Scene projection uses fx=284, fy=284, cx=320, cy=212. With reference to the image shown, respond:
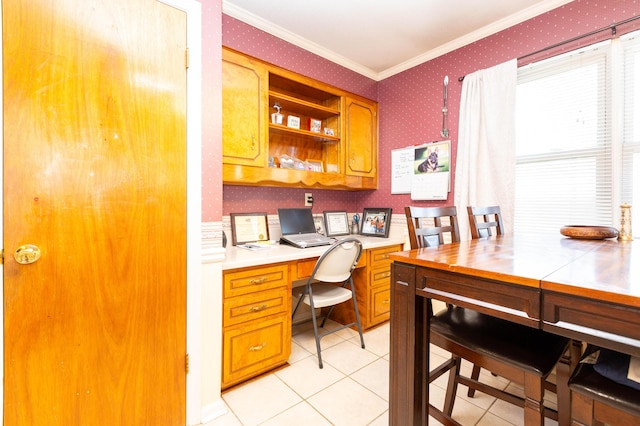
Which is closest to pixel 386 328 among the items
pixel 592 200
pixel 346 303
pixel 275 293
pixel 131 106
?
pixel 346 303

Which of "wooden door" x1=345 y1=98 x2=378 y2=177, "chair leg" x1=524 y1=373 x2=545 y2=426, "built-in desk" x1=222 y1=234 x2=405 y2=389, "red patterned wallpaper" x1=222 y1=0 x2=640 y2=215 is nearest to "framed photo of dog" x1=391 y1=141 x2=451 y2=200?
"red patterned wallpaper" x1=222 y1=0 x2=640 y2=215

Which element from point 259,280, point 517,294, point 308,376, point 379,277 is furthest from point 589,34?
point 308,376

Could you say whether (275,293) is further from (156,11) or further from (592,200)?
(592,200)

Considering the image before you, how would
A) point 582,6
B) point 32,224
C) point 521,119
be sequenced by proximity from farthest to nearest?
point 521,119 → point 582,6 → point 32,224

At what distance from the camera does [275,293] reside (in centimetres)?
189

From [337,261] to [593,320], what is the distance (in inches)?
56.4

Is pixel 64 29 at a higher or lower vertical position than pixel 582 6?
lower

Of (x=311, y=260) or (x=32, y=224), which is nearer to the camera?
(x=32, y=224)

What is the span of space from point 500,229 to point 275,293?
1.67 meters

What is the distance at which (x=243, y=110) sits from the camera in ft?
7.14

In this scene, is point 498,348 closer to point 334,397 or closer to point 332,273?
point 334,397

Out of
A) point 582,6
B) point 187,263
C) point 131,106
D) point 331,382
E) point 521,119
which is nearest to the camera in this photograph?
point 131,106

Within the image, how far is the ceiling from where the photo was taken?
2.15 meters

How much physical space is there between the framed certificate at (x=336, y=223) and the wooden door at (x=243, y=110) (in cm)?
97
